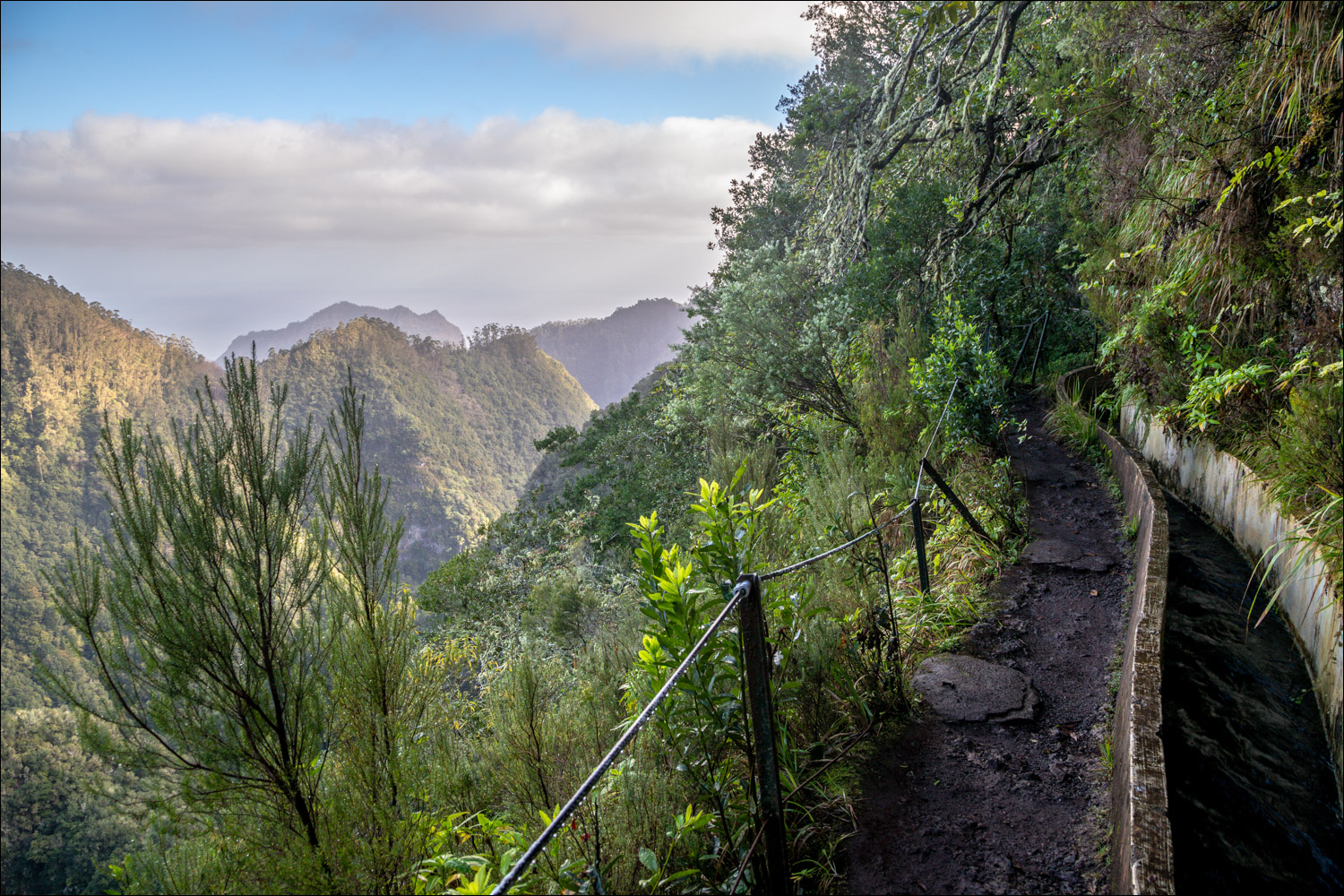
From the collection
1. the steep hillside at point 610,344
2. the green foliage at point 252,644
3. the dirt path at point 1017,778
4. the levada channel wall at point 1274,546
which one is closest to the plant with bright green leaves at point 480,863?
the green foliage at point 252,644

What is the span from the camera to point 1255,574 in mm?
4008

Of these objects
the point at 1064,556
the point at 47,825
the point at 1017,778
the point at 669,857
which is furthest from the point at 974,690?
the point at 47,825

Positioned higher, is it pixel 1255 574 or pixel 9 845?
pixel 1255 574

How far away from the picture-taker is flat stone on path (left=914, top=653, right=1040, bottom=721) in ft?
10.3

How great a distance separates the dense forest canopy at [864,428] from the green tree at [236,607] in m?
0.06

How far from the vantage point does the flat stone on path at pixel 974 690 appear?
3.15 meters

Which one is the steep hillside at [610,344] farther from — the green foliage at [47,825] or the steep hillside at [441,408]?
the green foliage at [47,825]

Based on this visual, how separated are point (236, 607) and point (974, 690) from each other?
147 inches

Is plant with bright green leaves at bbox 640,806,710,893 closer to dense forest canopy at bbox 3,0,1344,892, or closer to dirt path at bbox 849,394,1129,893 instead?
dense forest canopy at bbox 3,0,1344,892

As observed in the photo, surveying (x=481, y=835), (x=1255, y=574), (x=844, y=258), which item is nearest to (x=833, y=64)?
(x=844, y=258)

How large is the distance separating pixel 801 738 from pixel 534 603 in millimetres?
9997

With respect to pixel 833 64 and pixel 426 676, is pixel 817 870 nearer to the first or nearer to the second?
pixel 426 676

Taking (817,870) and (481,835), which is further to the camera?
(481,835)

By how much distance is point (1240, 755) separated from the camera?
2.76 m
